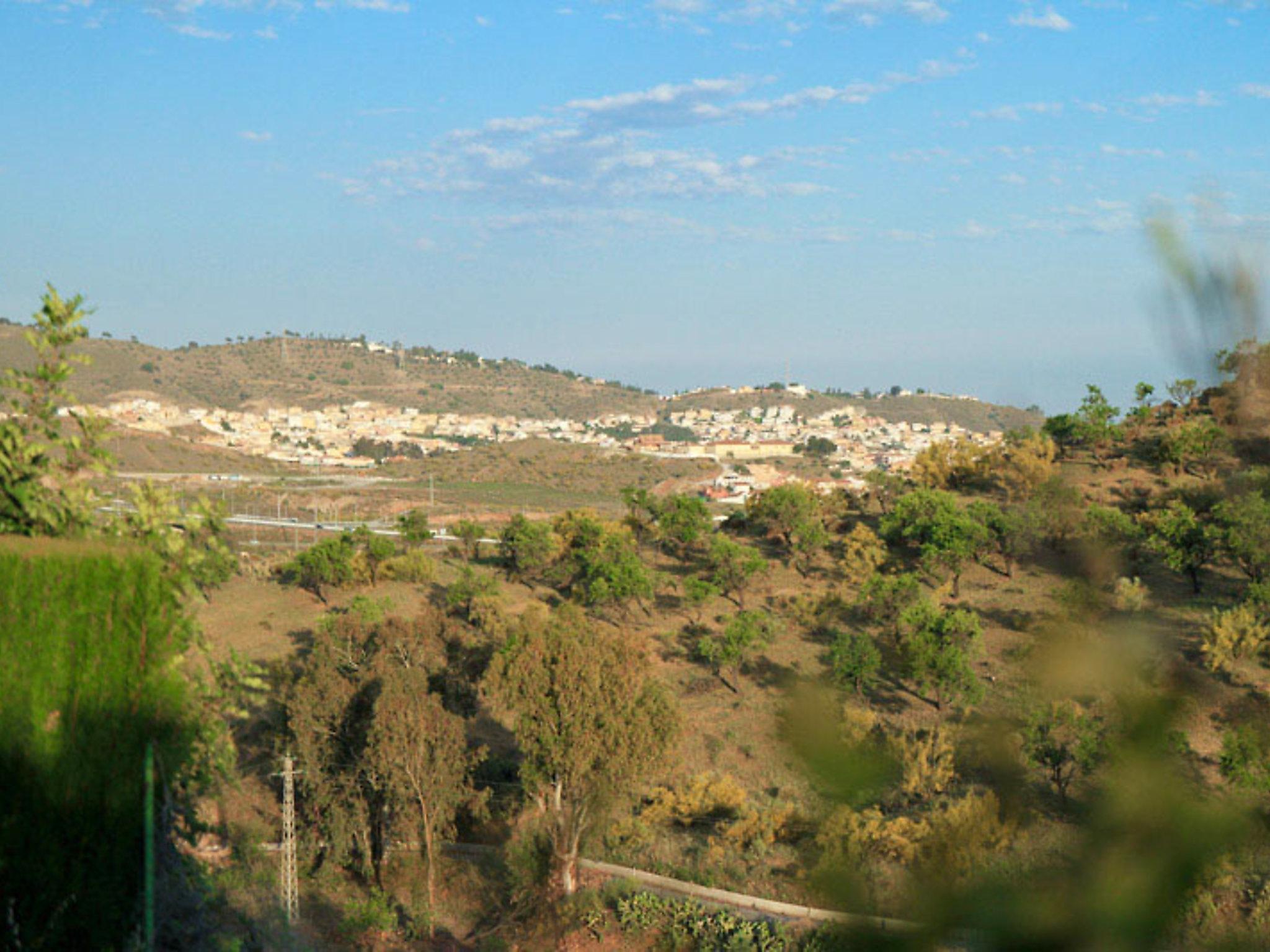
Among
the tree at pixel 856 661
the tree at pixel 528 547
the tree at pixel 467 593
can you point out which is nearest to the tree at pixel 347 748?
the tree at pixel 856 661

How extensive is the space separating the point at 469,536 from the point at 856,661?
17.5 metres

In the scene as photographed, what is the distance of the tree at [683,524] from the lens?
30922mm

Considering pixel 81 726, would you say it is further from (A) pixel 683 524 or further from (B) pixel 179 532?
(A) pixel 683 524

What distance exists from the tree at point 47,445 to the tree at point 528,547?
2544 centimetres

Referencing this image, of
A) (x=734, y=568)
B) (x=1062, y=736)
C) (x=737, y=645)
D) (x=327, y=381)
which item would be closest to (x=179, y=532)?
(x=1062, y=736)

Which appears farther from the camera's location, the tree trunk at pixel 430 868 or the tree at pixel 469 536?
the tree at pixel 469 536

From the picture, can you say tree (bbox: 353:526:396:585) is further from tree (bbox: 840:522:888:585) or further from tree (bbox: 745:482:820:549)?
tree (bbox: 840:522:888:585)

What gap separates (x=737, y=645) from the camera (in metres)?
21.8

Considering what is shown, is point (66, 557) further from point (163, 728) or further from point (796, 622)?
point (796, 622)

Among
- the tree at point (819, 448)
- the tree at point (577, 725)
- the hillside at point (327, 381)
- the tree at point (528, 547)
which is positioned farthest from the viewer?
the hillside at point (327, 381)

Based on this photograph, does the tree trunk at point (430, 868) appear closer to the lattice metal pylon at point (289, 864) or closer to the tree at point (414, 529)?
the lattice metal pylon at point (289, 864)

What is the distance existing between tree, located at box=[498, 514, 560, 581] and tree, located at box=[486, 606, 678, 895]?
13.7 meters

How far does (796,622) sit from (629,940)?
12.7 m

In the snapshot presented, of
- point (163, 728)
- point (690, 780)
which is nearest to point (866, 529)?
point (690, 780)
